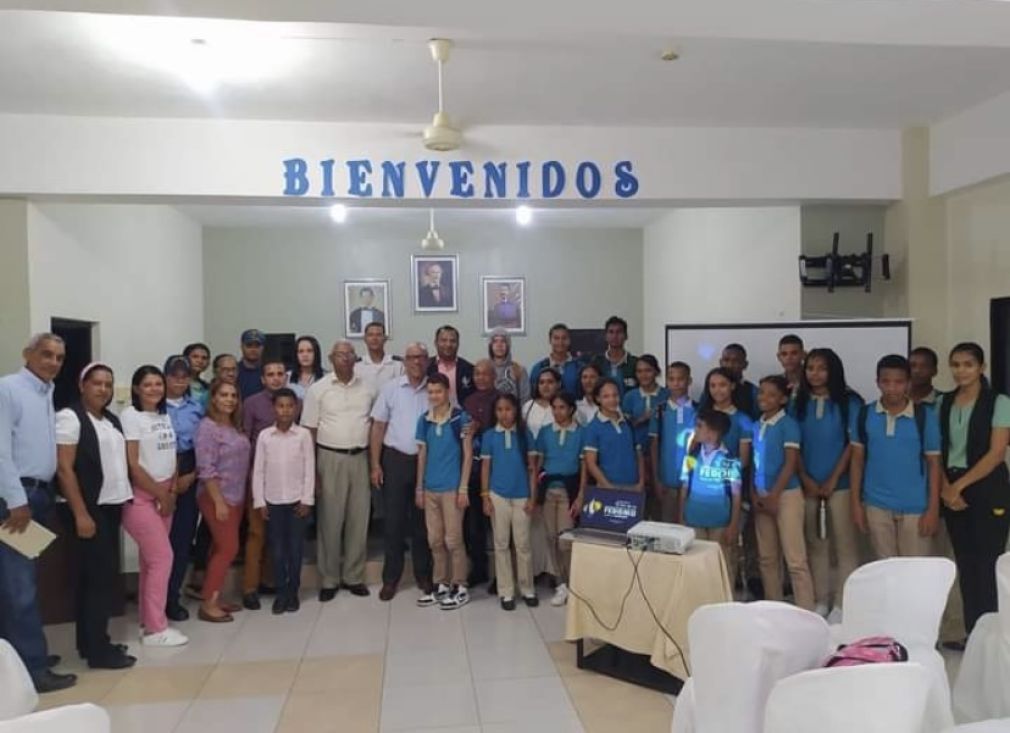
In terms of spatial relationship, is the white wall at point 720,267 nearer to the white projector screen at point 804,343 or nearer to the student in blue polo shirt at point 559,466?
the white projector screen at point 804,343

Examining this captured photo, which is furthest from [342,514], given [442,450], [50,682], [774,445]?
[774,445]

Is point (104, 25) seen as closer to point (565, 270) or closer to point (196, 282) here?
point (196, 282)

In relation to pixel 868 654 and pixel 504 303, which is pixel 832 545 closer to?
pixel 868 654

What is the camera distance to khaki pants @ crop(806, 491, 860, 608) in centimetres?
407

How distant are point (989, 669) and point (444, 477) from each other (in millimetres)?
2880

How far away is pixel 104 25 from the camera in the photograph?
10.6 feet

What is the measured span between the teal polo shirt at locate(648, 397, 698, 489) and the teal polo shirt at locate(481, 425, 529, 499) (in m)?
0.83

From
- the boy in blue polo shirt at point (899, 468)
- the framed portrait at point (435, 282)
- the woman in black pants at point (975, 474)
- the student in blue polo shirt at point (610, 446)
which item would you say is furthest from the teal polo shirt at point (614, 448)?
the framed portrait at point (435, 282)

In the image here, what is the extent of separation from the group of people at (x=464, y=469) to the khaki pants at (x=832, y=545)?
11mm

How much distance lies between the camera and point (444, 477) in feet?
14.9

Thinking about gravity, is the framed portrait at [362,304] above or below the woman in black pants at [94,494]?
above

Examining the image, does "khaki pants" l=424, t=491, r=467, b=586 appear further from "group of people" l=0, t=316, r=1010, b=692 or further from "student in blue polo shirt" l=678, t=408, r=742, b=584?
"student in blue polo shirt" l=678, t=408, r=742, b=584

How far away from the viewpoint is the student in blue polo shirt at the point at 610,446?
14.4ft

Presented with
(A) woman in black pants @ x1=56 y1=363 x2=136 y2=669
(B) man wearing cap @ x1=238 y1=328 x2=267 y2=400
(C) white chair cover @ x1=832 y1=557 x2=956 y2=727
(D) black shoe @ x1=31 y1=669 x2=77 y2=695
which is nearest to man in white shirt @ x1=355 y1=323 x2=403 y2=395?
(B) man wearing cap @ x1=238 y1=328 x2=267 y2=400
